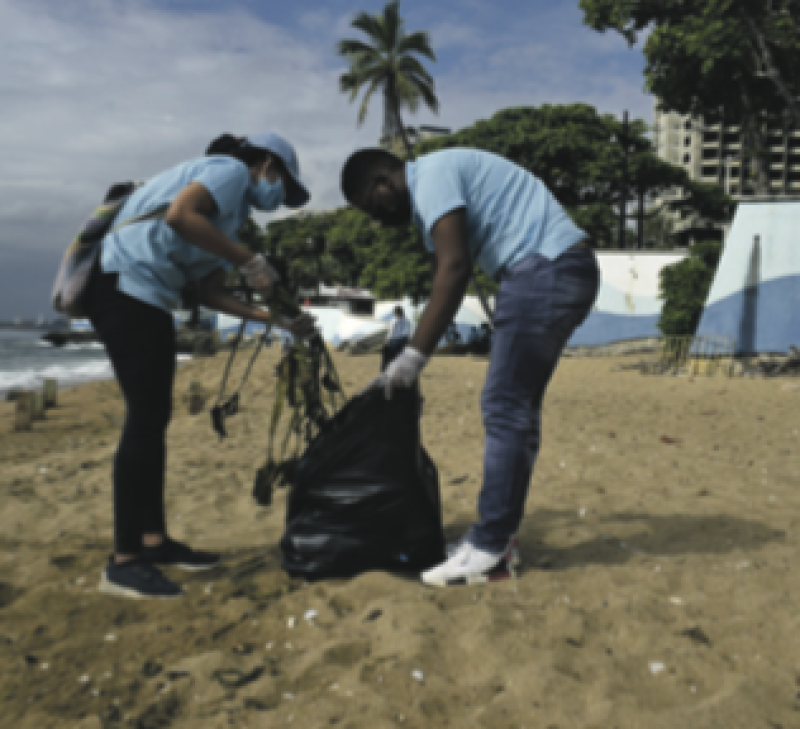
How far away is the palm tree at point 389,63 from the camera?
26.0m

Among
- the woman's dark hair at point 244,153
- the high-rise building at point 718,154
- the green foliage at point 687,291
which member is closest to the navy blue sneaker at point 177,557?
the woman's dark hair at point 244,153

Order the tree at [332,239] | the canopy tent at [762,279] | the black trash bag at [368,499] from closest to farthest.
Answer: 1. the black trash bag at [368,499]
2. the canopy tent at [762,279]
3. the tree at [332,239]

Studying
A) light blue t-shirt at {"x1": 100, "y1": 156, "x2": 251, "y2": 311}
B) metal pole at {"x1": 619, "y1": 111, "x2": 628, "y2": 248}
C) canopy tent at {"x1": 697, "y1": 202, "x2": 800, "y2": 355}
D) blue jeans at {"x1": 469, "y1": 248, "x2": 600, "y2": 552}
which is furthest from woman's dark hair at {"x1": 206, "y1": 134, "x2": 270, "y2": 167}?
metal pole at {"x1": 619, "y1": 111, "x2": 628, "y2": 248}

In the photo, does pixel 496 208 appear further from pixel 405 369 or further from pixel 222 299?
pixel 222 299

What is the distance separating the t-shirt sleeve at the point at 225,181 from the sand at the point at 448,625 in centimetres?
141

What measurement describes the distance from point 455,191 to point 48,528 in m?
2.64

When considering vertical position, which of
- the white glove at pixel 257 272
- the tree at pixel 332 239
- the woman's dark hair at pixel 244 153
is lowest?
the white glove at pixel 257 272

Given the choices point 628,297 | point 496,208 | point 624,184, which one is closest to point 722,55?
point 628,297

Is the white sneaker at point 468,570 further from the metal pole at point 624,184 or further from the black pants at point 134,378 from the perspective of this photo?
the metal pole at point 624,184

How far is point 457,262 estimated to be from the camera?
2.22 meters

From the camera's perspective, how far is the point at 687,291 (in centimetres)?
1611

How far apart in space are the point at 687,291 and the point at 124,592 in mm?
16026

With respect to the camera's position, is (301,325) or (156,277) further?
(301,325)

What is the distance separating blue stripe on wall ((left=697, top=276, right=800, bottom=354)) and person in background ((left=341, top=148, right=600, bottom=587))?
36.6 ft
